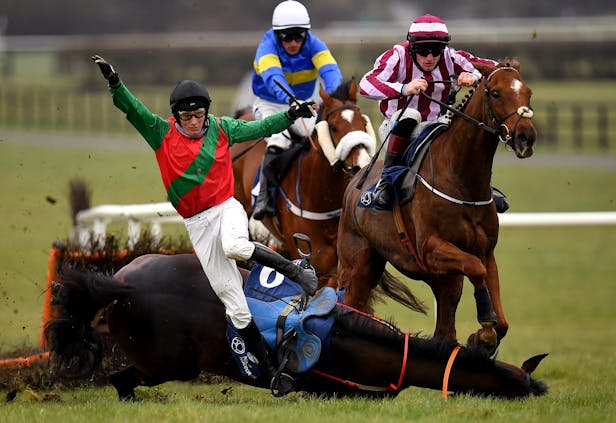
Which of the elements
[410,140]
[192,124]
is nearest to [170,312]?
[192,124]

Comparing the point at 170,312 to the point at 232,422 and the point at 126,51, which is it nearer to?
the point at 232,422

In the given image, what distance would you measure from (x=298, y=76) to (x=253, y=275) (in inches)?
134

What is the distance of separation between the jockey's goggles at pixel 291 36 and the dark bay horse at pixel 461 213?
2066 millimetres

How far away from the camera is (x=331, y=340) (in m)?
6.34

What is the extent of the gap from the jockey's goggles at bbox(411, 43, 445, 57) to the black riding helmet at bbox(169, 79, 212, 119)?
1643mm

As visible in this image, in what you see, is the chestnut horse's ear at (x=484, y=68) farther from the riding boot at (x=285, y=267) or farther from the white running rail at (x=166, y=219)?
the white running rail at (x=166, y=219)

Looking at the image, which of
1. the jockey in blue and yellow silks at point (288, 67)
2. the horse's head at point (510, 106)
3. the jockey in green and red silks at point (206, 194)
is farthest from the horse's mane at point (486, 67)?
the jockey in blue and yellow silks at point (288, 67)

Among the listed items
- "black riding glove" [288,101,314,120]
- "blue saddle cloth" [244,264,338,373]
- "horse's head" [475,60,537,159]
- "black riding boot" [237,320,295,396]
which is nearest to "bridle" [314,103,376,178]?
"horse's head" [475,60,537,159]

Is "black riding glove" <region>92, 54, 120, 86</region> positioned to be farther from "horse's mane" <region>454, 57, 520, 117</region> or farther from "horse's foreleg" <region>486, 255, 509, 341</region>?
"horse's foreleg" <region>486, 255, 509, 341</region>

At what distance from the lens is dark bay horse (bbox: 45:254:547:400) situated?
6160mm

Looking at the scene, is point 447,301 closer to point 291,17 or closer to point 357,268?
point 357,268

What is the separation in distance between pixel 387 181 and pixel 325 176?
1607 millimetres

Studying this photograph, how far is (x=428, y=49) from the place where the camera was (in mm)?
7359

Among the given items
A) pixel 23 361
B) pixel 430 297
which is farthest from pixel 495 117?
pixel 430 297
